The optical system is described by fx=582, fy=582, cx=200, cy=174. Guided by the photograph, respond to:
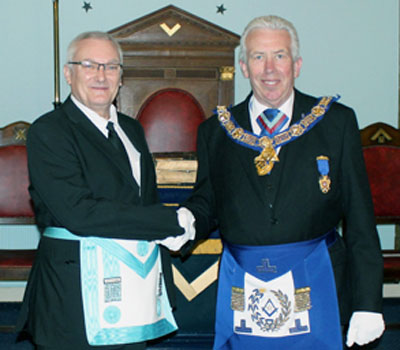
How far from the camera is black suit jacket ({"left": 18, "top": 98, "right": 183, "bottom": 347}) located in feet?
6.36

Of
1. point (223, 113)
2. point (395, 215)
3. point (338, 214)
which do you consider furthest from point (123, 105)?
point (338, 214)

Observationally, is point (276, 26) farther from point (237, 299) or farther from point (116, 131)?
point (237, 299)

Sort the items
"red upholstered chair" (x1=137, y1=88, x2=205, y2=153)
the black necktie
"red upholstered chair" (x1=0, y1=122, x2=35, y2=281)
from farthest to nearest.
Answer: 1. "red upholstered chair" (x1=137, y1=88, x2=205, y2=153)
2. "red upholstered chair" (x1=0, y1=122, x2=35, y2=281)
3. the black necktie

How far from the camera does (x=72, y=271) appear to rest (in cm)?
197

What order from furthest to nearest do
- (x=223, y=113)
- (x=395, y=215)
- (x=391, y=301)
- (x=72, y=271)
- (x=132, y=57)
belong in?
(x=132, y=57)
(x=391, y=301)
(x=395, y=215)
(x=223, y=113)
(x=72, y=271)

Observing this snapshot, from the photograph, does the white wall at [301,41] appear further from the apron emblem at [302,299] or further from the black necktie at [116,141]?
the apron emblem at [302,299]

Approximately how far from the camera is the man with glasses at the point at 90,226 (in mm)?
1956

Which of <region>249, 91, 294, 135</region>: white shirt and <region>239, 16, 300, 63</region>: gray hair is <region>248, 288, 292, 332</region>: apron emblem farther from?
<region>239, 16, 300, 63</region>: gray hair

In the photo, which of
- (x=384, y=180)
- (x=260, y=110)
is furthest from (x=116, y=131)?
(x=384, y=180)

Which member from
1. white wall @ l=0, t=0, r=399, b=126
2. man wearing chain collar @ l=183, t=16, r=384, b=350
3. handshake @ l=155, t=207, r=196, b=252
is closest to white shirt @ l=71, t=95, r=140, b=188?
handshake @ l=155, t=207, r=196, b=252

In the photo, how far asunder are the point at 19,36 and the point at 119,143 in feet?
11.1

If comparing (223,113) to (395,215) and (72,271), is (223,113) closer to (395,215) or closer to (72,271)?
(72,271)

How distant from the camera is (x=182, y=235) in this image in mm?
2113

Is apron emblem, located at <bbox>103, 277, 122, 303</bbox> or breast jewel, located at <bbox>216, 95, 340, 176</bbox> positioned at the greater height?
breast jewel, located at <bbox>216, 95, 340, 176</bbox>
